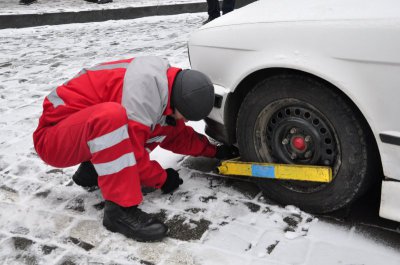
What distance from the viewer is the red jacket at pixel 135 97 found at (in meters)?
2.49

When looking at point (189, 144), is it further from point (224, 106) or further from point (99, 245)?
point (99, 245)

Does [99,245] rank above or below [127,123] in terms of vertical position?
below

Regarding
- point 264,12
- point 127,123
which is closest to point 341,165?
point 264,12

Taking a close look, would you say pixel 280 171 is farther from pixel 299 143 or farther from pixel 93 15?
pixel 93 15

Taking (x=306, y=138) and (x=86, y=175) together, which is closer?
(x=306, y=138)

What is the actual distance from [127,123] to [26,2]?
8232mm

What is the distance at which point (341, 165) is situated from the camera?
2.44m

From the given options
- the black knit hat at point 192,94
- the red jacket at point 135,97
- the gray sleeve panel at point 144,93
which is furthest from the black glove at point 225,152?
the gray sleeve panel at point 144,93

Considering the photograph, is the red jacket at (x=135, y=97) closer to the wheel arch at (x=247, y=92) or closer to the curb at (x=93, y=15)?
the wheel arch at (x=247, y=92)

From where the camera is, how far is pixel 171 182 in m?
2.99

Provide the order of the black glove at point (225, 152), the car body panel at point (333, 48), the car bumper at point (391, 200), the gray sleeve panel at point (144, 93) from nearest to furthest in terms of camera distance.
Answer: the car body panel at point (333, 48), the car bumper at point (391, 200), the gray sleeve panel at point (144, 93), the black glove at point (225, 152)

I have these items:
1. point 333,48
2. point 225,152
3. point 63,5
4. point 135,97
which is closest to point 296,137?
point 333,48

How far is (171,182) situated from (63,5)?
757cm

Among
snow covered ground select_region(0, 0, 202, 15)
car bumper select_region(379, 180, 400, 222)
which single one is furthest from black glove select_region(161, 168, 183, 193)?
snow covered ground select_region(0, 0, 202, 15)
